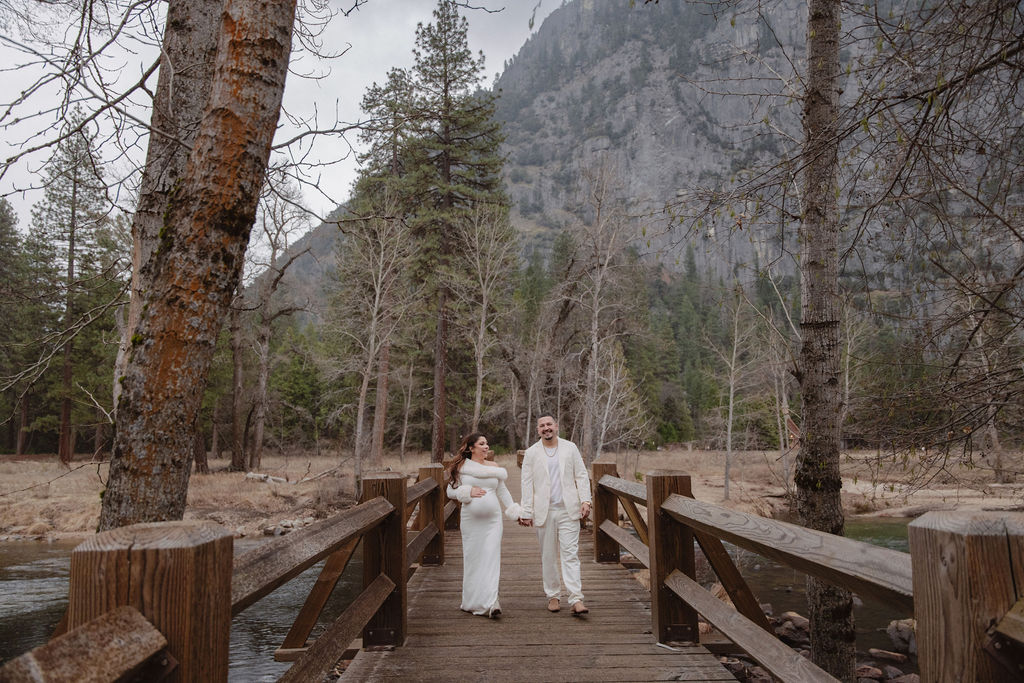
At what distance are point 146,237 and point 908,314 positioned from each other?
223 inches

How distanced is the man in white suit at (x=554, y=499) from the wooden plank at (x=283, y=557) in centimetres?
239

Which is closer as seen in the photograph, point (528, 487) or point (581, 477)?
point (581, 477)

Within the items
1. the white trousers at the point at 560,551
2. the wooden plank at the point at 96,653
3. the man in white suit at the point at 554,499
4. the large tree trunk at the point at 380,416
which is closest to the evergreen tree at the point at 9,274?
the large tree trunk at the point at 380,416

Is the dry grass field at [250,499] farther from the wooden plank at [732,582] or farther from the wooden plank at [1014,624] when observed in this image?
the wooden plank at [1014,624]

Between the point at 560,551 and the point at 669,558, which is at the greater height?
the point at 669,558

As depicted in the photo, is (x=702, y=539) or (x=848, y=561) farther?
(x=702, y=539)

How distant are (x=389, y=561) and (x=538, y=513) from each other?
1.66 metres

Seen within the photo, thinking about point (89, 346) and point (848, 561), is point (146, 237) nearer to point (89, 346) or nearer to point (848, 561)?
point (848, 561)

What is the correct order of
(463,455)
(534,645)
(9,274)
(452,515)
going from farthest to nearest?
(9,274), (452,515), (463,455), (534,645)

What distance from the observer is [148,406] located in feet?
8.56

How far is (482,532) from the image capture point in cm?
528

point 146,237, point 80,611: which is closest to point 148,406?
point 80,611

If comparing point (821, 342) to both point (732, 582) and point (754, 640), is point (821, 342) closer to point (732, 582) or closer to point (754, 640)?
point (732, 582)

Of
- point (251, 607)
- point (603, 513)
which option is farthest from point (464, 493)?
point (251, 607)
